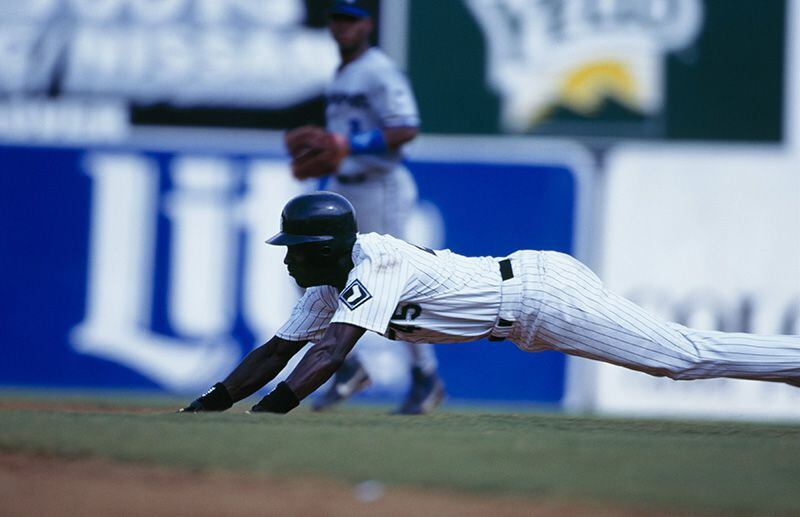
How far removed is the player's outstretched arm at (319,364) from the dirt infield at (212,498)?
791 millimetres

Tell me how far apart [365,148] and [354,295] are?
1979mm

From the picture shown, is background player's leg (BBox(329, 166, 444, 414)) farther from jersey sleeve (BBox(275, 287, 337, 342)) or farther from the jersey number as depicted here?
the jersey number

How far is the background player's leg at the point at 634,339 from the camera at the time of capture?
4.96 metres

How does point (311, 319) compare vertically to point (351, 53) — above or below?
below

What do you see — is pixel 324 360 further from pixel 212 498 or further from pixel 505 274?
pixel 212 498

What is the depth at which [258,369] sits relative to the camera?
509 cm

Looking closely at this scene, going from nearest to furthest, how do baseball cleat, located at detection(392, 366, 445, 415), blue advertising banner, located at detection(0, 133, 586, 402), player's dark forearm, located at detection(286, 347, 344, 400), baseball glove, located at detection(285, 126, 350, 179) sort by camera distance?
player's dark forearm, located at detection(286, 347, 344, 400)
baseball glove, located at detection(285, 126, 350, 179)
baseball cleat, located at detection(392, 366, 445, 415)
blue advertising banner, located at detection(0, 133, 586, 402)

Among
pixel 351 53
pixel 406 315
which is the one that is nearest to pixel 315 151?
pixel 351 53

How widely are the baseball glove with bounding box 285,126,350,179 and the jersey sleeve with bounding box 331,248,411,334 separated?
69.8 inches

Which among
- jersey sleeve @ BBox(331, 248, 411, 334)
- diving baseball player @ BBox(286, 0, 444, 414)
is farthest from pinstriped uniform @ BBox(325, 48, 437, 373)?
jersey sleeve @ BBox(331, 248, 411, 334)

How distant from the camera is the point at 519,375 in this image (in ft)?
28.2

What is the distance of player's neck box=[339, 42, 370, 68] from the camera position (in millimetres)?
6840

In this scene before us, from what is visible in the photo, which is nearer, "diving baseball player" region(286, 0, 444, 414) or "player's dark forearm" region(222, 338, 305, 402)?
"player's dark forearm" region(222, 338, 305, 402)

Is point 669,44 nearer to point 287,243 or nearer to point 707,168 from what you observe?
point 707,168
